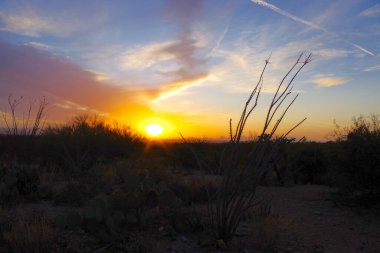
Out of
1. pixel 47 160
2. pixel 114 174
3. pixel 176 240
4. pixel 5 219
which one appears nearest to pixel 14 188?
pixel 5 219

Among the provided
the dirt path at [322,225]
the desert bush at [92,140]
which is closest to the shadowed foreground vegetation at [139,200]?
the dirt path at [322,225]

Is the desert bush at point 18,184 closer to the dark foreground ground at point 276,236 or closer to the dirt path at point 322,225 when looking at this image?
the dark foreground ground at point 276,236

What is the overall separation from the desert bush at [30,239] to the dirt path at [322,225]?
333cm

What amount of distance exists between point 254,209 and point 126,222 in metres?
2.84

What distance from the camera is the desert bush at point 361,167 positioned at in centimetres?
944

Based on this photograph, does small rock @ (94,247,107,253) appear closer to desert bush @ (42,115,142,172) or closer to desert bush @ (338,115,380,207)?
desert bush @ (338,115,380,207)

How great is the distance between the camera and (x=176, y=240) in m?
7.02

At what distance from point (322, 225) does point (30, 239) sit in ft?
16.0

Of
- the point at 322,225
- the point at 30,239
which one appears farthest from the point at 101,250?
the point at 322,225

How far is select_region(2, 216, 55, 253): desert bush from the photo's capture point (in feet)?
20.0

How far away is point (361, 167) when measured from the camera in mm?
9562

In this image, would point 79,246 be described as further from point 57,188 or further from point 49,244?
point 57,188

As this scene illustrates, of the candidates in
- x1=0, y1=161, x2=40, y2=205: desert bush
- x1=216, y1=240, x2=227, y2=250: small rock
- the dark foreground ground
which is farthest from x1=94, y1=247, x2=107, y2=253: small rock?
x1=0, y1=161, x2=40, y2=205: desert bush

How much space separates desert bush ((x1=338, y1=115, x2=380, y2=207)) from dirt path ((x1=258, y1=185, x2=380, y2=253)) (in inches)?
19.6
